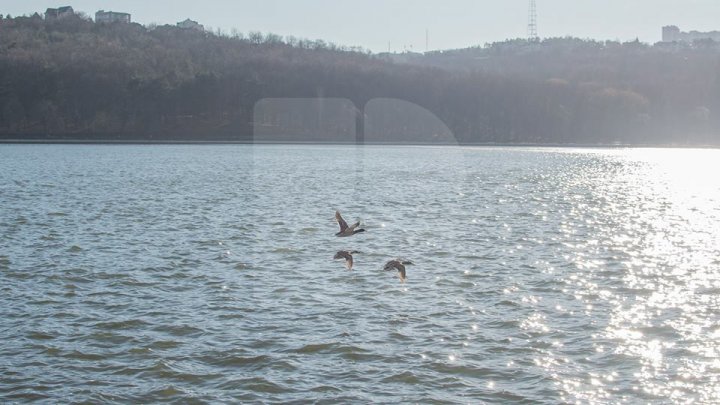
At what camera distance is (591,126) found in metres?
125

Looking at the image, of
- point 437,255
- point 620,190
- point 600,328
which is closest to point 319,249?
point 437,255

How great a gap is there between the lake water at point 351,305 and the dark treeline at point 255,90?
7173cm

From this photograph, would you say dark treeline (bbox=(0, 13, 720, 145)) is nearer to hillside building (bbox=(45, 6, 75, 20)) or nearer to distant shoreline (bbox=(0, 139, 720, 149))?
distant shoreline (bbox=(0, 139, 720, 149))

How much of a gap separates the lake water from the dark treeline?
2824 inches

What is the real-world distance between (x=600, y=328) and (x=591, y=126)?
11406cm

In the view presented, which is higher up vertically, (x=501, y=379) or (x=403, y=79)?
(x=403, y=79)

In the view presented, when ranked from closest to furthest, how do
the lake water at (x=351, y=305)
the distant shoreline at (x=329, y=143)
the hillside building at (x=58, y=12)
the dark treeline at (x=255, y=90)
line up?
the lake water at (x=351, y=305)
the distant shoreline at (x=329, y=143)
the dark treeline at (x=255, y=90)
the hillside building at (x=58, y=12)

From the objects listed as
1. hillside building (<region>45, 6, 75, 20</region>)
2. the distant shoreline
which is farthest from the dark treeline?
hillside building (<region>45, 6, 75, 20</region>)

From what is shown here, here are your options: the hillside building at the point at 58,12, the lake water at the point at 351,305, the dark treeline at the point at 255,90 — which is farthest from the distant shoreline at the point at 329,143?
the lake water at the point at 351,305

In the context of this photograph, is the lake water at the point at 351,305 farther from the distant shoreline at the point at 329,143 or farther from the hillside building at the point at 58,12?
the hillside building at the point at 58,12

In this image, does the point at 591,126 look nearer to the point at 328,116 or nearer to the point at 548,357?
the point at 328,116

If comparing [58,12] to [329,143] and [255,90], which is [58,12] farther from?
[329,143]

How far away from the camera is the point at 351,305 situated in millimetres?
15469

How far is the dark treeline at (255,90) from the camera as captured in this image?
4048 inches
